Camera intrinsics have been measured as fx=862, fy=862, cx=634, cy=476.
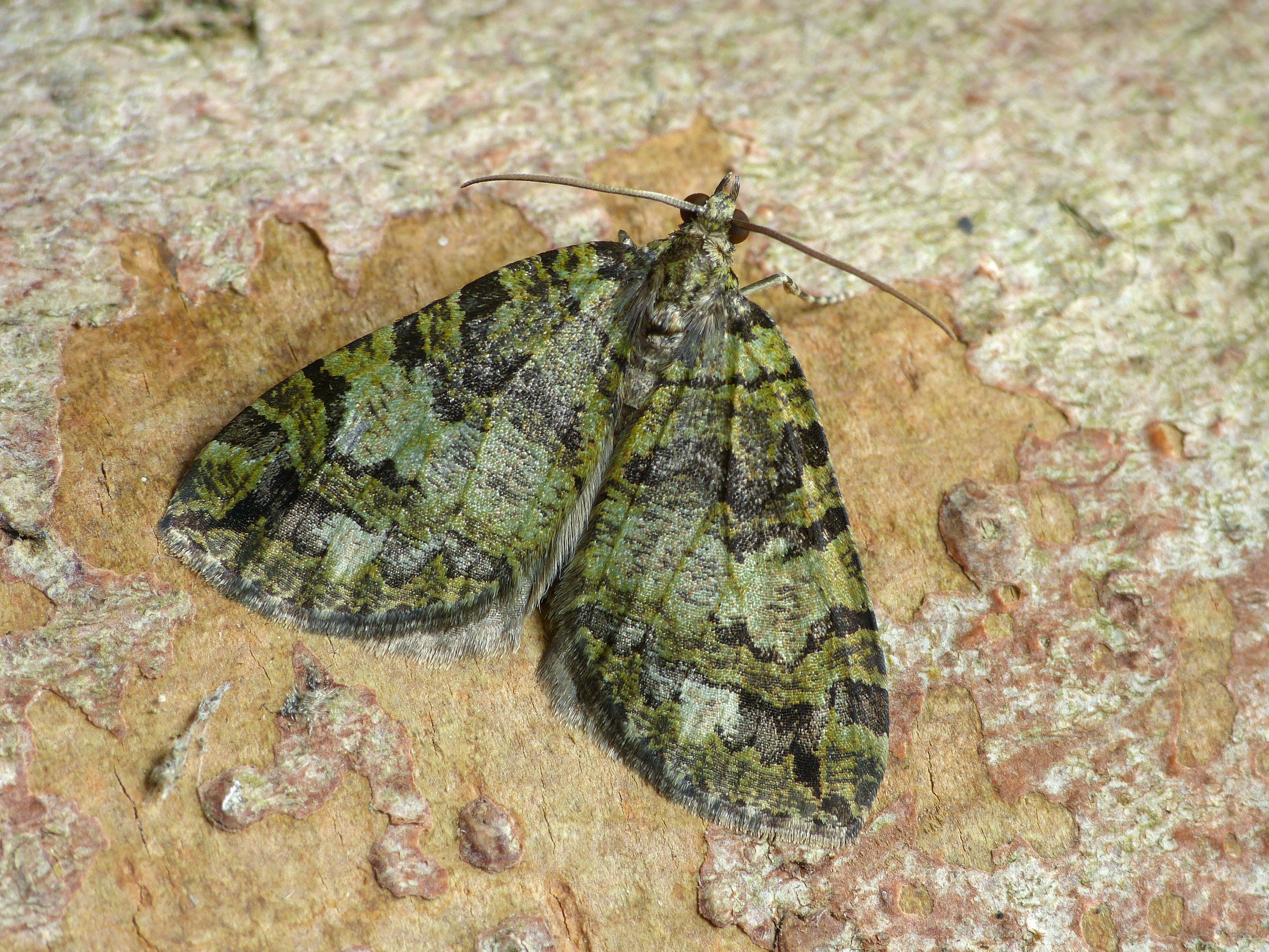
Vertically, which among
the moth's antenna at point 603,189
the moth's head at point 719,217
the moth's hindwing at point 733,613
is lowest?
the moth's hindwing at point 733,613

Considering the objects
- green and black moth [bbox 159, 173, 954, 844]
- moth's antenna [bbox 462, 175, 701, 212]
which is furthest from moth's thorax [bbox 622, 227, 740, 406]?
moth's antenna [bbox 462, 175, 701, 212]

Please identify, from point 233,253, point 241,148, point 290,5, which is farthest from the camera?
point 290,5

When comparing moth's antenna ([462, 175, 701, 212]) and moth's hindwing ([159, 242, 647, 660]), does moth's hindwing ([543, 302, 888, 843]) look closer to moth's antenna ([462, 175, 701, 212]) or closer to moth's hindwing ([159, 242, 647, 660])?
moth's hindwing ([159, 242, 647, 660])

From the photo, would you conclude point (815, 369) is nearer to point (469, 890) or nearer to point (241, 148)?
point (469, 890)

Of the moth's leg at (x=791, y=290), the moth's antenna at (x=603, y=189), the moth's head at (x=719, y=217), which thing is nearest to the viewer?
the moth's antenna at (x=603, y=189)

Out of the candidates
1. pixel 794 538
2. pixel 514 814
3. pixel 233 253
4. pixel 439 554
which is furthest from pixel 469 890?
pixel 233 253

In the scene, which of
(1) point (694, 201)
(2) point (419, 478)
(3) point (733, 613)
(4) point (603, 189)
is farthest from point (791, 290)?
(2) point (419, 478)

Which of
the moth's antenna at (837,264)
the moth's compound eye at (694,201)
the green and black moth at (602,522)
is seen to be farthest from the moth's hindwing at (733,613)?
the moth's compound eye at (694,201)

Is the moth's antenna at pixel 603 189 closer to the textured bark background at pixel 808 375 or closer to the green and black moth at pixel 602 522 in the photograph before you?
the green and black moth at pixel 602 522
